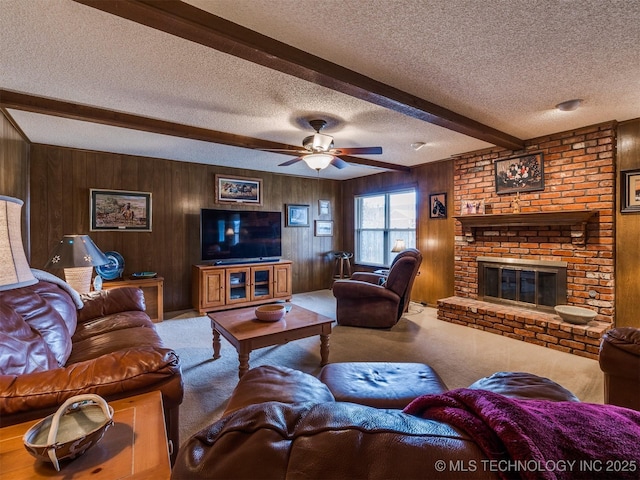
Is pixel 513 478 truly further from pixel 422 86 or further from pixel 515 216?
pixel 515 216

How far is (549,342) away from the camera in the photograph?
3.20 metres

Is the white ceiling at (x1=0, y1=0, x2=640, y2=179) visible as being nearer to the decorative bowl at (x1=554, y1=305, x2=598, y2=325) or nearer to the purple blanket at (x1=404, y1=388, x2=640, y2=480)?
the purple blanket at (x1=404, y1=388, x2=640, y2=480)

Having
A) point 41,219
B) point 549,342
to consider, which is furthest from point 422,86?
point 41,219

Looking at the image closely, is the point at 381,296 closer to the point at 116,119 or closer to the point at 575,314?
the point at 575,314

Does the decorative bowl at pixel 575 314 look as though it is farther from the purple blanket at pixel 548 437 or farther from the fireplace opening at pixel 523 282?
the purple blanket at pixel 548 437

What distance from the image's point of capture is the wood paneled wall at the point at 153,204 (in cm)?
390

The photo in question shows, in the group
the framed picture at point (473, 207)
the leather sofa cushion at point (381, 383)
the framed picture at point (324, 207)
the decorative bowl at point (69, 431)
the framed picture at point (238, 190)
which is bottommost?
the leather sofa cushion at point (381, 383)

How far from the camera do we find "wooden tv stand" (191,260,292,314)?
454 cm

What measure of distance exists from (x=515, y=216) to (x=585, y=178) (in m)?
0.75

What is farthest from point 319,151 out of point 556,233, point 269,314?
point 556,233

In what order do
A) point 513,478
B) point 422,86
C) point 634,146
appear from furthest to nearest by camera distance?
point 634,146, point 422,86, point 513,478

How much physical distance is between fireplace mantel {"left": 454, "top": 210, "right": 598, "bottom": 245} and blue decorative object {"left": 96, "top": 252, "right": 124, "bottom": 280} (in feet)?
15.3

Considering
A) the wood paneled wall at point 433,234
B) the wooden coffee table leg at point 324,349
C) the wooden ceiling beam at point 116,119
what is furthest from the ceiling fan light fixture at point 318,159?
the wood paneled wall at point 433,234

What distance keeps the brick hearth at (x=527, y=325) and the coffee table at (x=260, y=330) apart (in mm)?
2120
